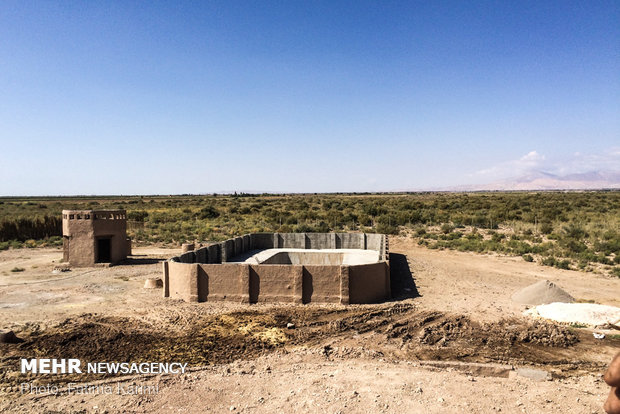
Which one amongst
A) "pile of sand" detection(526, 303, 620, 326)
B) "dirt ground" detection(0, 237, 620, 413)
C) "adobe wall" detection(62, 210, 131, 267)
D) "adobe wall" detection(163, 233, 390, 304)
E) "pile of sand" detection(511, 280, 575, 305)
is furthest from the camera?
"adobe wall" detection(62, 210, 131, 267)

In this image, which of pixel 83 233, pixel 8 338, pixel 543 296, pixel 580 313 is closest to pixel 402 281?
pixel 543 296

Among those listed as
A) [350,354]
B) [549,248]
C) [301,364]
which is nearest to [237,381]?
[301,364]

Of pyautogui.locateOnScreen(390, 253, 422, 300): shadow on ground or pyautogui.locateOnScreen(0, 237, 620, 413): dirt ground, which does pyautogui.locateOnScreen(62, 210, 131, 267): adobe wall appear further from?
pyautogui.locateOnScreen(390, 253, 422, 300): shadow on ground

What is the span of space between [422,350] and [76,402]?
7897mm

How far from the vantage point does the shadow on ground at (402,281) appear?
1558 centimetres

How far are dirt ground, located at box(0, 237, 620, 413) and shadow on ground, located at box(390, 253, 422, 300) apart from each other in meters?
0.16

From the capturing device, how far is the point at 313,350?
32.9 ft

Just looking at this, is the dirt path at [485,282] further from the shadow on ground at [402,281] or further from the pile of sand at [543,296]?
the pile of sand at [543,296]

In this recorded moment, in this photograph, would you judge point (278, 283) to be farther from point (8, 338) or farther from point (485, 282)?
point (485, 282)

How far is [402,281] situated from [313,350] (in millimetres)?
8956

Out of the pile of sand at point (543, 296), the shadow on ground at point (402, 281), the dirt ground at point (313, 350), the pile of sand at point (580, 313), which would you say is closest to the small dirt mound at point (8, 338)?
the dirt ground at point (313, 350)

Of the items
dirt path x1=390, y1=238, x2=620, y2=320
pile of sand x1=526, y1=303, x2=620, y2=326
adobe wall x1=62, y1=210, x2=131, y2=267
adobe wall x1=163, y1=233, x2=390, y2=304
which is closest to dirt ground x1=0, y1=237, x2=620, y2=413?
dirt path x1=390, y1=238, x2=620, y2=320

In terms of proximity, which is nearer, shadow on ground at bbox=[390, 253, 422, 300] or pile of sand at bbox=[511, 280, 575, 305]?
pile of sand at bbox=[511, 280, 575, 305]

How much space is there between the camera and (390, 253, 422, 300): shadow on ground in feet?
51.1
